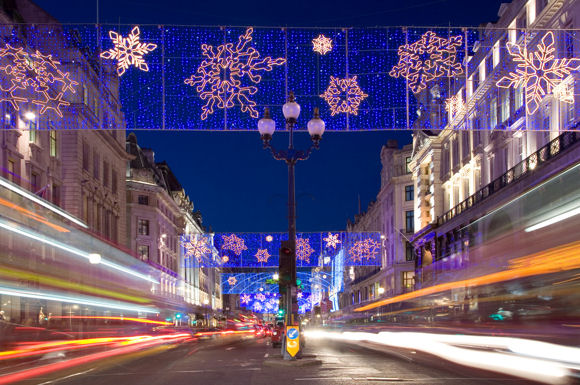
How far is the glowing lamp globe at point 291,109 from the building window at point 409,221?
65297mm

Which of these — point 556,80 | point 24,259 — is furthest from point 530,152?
point 24,259

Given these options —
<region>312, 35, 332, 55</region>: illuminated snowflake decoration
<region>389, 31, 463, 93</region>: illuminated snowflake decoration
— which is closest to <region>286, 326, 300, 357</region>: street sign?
<region>389, 31, 463, 93</region>: illuminated snowflake decoration

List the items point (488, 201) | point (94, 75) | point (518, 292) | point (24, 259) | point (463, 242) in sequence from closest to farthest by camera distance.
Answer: point (518, 292) → point (24, 259) → point (94, 75) → point (488, 201) → point (463, 242)

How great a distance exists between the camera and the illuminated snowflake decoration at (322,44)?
2181 cm

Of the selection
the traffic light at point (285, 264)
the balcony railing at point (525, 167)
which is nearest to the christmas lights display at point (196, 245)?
the balcony railing at point (525, 167)

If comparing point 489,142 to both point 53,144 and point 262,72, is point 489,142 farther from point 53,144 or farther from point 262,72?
point 262,72

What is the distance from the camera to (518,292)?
1411 cm

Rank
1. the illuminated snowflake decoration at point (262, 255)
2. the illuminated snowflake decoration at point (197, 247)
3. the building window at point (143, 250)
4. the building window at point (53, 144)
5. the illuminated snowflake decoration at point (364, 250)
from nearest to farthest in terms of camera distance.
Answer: the building window at point (53, 144) → the illuminated snowflake decoration at point (262, 255) → the illuminated snowflake decoration at point (364, 250) → the illuminated snowflake decoration at point (197, 247) → the building window at point (143, 250)

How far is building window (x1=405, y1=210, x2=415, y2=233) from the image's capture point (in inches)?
3351

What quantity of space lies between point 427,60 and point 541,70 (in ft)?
10.7

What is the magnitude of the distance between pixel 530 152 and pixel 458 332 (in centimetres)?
2491

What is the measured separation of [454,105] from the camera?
2328 centimetres

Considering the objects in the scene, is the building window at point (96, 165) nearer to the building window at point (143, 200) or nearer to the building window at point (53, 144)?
the building window at point (53, 144)

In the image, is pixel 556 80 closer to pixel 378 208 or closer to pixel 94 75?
pixel 94 75
